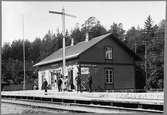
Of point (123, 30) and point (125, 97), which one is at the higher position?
point (123, 30)

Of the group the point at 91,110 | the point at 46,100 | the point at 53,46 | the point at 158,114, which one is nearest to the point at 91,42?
the point at 53,46

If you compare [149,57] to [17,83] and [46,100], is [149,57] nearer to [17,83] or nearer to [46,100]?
[46,100]

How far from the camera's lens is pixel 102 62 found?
2894 centimetres

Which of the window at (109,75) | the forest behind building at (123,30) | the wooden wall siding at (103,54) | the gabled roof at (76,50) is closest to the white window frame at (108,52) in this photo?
the wooden wall siding at (103,54)

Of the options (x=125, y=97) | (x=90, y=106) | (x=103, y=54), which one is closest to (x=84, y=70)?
(x=103, y=54)

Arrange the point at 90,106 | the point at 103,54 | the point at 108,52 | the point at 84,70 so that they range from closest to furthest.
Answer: the point at 90,106 < the point at 84,70 < the point at 103,54 < the point at 108,52

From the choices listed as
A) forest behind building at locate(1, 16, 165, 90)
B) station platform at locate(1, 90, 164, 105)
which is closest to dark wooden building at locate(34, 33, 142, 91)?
forest behind building at locate(1, 16, 165, 90)

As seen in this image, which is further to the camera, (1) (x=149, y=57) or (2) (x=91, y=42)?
(2) (x=91, y=42)

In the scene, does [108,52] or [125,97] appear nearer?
[125,97]

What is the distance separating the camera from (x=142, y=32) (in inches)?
765

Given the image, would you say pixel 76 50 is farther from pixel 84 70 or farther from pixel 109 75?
pixel 109 75

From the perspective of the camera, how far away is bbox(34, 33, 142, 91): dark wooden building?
28.1 meters

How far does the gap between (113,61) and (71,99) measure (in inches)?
610

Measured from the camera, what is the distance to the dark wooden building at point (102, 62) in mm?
28062
